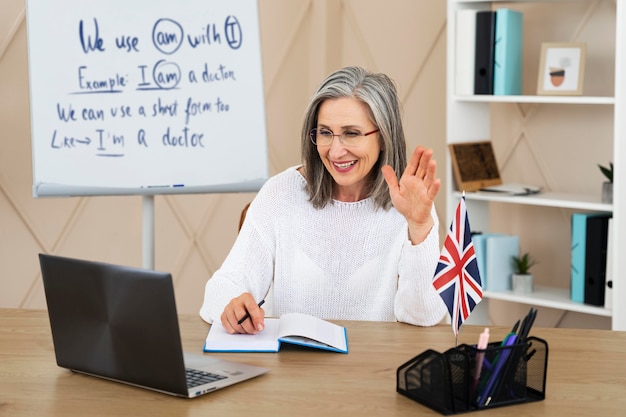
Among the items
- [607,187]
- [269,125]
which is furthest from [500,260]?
[269,125]

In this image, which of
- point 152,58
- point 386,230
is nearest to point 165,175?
point 152,58

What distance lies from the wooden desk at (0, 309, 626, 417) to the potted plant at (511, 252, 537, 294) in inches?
55.4

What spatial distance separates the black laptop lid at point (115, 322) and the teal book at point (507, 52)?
205cm

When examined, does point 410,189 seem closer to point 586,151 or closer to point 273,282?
point 273,282

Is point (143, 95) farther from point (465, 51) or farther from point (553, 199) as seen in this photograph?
point (553, 199)

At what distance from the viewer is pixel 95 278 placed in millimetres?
1514

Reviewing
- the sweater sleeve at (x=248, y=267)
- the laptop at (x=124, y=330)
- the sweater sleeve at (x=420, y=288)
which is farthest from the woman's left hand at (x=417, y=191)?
→ the laptop at (x=124, y=330)

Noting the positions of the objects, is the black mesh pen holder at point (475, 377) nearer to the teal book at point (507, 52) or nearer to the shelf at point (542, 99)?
the shelf at point (542, 99)

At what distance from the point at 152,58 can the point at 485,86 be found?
1.19m

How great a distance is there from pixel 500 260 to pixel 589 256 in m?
0.33

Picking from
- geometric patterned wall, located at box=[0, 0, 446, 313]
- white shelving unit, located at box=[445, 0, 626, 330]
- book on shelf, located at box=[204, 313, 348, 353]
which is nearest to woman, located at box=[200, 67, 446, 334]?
book on shelf, located at box=[204, 313, 348, 353]

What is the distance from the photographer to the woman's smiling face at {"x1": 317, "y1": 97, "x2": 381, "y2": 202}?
2139 mm

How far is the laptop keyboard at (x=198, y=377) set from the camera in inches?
59.3

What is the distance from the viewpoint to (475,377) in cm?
143
